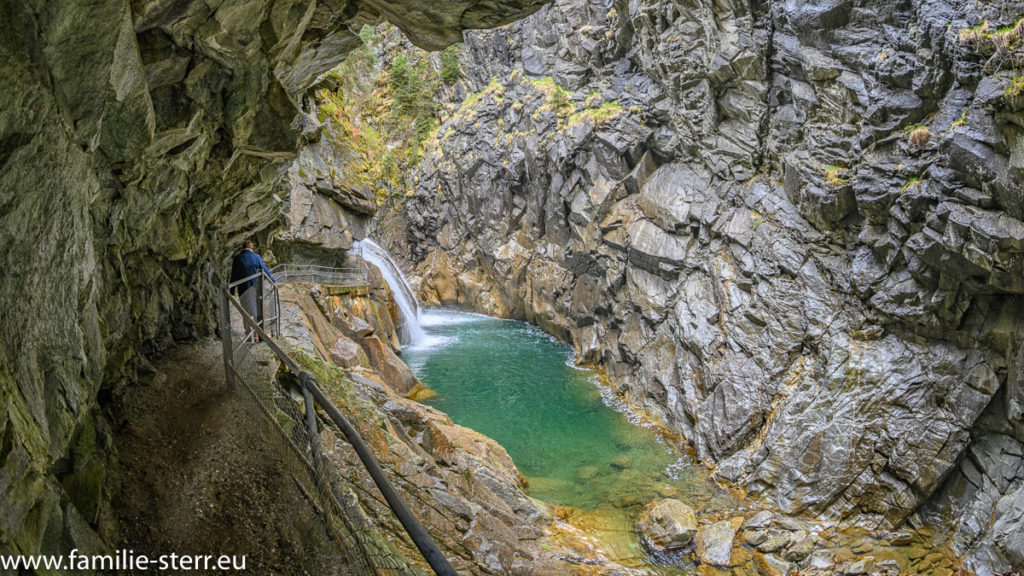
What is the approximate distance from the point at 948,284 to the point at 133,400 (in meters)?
17.6

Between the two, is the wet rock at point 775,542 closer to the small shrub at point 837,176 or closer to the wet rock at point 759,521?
the wet rock at point 759,521

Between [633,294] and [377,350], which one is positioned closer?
[377,350]

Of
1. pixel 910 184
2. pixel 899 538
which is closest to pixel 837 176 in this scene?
pixel 910 184

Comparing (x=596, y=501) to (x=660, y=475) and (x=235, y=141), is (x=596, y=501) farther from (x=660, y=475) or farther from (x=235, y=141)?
(x=235, y=141)

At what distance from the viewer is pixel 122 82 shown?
14.4ft

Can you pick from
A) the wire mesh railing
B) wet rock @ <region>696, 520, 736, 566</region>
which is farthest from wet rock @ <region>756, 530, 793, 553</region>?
the wire mesh railing

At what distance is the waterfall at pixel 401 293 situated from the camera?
3114 cm

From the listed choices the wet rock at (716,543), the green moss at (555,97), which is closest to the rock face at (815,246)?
the green moss at (555,97)

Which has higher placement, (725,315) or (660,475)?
(725,315)

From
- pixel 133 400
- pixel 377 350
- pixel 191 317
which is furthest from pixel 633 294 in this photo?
pixel 133 400

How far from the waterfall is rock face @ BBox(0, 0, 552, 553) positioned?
21.0 m

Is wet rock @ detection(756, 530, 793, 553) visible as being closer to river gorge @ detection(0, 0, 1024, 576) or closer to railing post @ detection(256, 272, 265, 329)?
river gorge @ detection(0, 0, 1024, 576)

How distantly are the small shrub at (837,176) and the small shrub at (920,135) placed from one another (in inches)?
77.6

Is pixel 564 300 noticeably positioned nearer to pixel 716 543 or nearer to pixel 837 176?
pixel 837 176
